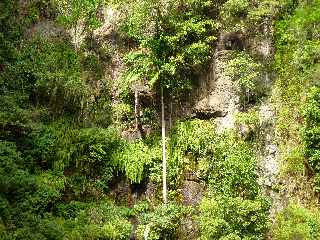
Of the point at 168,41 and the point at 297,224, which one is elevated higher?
the point at 168,41

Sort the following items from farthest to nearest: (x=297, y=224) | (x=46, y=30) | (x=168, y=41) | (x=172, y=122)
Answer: (x=46, y=30)
(x=172, y=122)
(x=168, y=41)
(x=297, y=224)

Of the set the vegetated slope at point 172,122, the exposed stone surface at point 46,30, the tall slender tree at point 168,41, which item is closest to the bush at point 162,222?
the vegetated slope at point 172,122

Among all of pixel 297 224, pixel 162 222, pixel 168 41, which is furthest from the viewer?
pixel 168 41

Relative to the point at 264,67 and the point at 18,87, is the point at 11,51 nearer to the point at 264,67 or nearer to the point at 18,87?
the point at 18,87

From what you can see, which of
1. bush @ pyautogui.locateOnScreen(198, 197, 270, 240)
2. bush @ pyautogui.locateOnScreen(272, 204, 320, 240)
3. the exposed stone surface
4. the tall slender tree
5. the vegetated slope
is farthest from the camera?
the exposed stone surface

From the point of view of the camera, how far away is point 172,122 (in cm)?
1884

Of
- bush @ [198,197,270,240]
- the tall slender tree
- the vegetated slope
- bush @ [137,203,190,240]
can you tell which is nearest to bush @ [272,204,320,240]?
the vegetated slope

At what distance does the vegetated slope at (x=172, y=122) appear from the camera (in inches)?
605

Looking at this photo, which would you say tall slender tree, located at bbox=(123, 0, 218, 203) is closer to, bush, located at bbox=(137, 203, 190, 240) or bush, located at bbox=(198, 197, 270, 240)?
bush, located at bbox=(137, 203, 190, 240)

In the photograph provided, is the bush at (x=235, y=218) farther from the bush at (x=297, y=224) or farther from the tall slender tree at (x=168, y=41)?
the tall slender tree at (x=168, y=41)

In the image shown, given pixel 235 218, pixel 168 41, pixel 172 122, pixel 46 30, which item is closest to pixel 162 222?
pixel 235 218

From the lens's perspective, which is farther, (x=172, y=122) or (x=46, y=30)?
(x=46, y=30)

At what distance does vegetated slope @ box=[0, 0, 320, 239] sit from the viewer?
15.4 m

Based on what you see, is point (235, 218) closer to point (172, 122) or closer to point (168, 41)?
point (172, 122)
